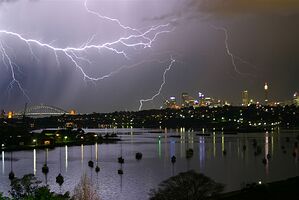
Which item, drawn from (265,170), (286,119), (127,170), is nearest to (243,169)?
(265,170)

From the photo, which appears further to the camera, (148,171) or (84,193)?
(148,171)

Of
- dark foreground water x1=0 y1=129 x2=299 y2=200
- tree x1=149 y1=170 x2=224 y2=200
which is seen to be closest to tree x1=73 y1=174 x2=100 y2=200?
dark foreground water x1=0 y1=129 x2=299 y2=200

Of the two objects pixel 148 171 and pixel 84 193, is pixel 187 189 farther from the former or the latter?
pixel 148 171

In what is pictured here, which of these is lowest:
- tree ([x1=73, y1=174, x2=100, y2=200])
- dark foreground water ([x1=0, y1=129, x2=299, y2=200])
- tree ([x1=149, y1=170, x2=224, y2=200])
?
dark foreground water ([x1=0, y1=129, x2=299, y2=200])

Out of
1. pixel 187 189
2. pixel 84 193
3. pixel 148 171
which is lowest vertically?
pixel 148 171

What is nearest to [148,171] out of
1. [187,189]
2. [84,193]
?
[84,193]

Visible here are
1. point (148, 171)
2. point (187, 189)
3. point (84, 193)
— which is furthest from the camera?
point (148, 171)

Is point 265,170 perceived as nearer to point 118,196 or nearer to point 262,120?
point 118,196

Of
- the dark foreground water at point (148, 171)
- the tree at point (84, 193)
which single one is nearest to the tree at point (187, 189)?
the tree at point (84, 193)

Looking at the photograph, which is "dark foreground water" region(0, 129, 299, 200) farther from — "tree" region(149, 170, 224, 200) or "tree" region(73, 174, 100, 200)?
"tree" region(149, 170, 224, 200)
